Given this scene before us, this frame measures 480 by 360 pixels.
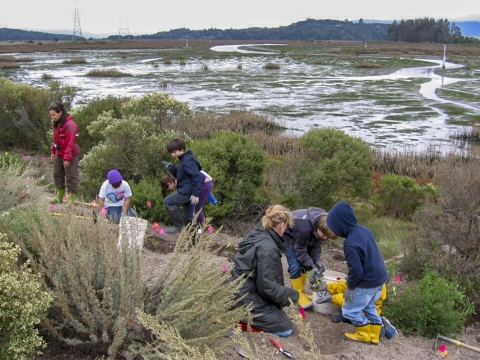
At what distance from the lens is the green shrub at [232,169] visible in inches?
310

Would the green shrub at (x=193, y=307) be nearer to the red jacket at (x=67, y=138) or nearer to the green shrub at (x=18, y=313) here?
the green shrub at (x=18, y=313)

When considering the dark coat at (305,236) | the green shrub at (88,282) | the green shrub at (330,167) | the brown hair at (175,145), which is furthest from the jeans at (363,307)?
the green shrub at (330,167)

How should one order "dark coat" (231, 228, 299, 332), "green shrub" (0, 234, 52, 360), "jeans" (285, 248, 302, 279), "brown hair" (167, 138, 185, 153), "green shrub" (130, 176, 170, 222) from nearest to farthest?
1. "green shrub" (0, 234, 52, 360)
2. "dark coat" (231, 228, 299, 332)
3. "jeans" (285, 248, 302, 279)
4. "brown hair" (167, 138, 185, 153)
5. "green shrub" (130, 176, 170, 222)

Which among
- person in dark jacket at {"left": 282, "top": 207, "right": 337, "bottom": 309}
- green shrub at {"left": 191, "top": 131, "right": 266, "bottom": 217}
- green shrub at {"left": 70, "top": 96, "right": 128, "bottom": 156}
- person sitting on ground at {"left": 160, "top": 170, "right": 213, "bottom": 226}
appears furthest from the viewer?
green shrub at {"left": 70, "top": 96, "right": 128, "bottom": 156}

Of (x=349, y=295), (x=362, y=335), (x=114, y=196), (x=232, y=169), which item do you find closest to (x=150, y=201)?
(x=114, y=196)

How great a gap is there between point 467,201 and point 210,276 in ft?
13.1

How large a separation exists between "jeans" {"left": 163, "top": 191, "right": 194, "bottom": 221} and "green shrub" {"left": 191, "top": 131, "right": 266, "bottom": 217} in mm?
844

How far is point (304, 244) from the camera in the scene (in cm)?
514

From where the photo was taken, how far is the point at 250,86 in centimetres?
3291

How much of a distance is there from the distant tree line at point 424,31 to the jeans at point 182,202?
142 m

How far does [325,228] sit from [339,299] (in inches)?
34.9

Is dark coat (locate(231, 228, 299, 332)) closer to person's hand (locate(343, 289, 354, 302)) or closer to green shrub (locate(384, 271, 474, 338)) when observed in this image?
person's hand (locate(343, 289, 354, 302))

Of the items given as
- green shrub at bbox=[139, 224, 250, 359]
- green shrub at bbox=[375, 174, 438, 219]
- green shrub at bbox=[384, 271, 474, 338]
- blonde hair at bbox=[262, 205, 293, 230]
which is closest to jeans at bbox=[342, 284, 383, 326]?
green shrub at bbox=[384, 271, 474, 338]

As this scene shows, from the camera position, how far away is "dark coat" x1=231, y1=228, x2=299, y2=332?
4.14 meters
